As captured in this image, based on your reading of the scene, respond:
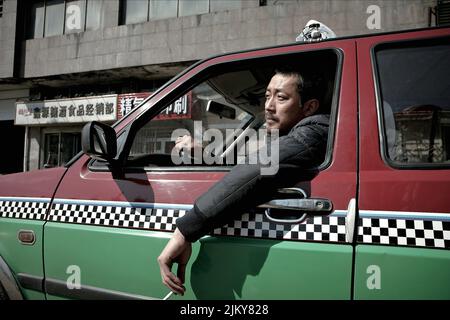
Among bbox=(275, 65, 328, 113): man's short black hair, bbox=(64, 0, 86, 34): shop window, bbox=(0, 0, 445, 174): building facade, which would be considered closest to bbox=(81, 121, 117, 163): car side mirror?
bbox=(275, 65, 328, 113): man's short black hair

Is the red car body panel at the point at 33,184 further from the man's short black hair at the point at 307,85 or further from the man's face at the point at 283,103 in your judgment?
the man's short black hair at the point at 307,85

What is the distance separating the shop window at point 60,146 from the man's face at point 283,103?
12.5 m

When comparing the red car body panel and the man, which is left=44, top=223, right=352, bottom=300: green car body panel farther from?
the red car body panel

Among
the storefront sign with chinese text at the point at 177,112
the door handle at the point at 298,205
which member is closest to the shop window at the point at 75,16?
the storefront sign with chinese text at the point at 177,112

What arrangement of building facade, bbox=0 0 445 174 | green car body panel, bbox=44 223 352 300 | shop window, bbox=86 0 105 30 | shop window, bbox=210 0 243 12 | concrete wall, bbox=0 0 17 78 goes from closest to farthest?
Answer: green car body panel, bbox=44 223 352 300
building facade, bbox=0 0 445 174
shop window, bbox=210 0 243 12
shop window, bbox=86 0 105 30
concrete wall, bbox=0 0 17 78

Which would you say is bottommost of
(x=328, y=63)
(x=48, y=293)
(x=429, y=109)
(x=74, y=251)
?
(x=48, y=293)

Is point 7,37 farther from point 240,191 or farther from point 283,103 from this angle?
point 240,191

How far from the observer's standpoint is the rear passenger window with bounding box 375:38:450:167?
1.31m

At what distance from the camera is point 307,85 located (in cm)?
163

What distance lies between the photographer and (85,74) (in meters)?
11.7

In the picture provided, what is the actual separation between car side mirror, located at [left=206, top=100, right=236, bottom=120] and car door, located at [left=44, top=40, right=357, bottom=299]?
42.9 inches

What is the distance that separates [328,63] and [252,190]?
87 cm

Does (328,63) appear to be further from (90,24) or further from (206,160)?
(90,24)

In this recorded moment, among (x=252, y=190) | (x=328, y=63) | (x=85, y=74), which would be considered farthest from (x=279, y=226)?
(x=85, y=74)
